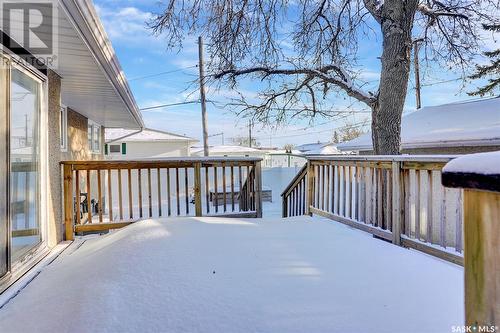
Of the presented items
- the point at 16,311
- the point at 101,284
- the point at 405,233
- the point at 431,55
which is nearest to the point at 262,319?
the point at 101,284

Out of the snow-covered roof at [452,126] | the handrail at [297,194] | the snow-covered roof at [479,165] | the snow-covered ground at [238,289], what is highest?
the snow-covered roof at [452,126]

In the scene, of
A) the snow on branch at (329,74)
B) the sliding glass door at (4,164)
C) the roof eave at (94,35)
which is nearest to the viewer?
the roof eave at (94,35)

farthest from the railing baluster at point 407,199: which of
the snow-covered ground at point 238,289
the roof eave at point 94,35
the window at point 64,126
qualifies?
the window at point 64,126

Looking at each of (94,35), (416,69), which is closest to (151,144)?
(416,69)

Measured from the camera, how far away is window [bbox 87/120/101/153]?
970 centimetres

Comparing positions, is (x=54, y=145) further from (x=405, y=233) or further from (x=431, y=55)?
(x=431, y=55)

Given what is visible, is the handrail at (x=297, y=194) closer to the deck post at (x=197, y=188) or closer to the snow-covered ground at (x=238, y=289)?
the deck post at (x=197, y=188)

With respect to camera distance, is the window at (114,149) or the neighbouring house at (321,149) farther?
the neighbouring house at (321,149)

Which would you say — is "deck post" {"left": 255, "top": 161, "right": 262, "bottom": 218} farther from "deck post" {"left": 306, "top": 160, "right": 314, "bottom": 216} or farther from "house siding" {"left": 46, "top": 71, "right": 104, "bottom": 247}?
"house siding" {"left": 46, "top": 71, "right": 104, "bottom": 247}

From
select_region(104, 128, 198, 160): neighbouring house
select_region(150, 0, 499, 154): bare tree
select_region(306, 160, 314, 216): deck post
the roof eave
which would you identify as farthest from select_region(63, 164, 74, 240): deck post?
select_region(104, 128, 198, 160): neighbouring house

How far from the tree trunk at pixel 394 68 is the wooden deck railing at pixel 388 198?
1.95m

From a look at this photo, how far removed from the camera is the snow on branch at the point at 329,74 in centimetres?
727

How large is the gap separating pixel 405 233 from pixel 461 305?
156cm

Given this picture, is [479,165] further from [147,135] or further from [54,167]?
[147,135]
